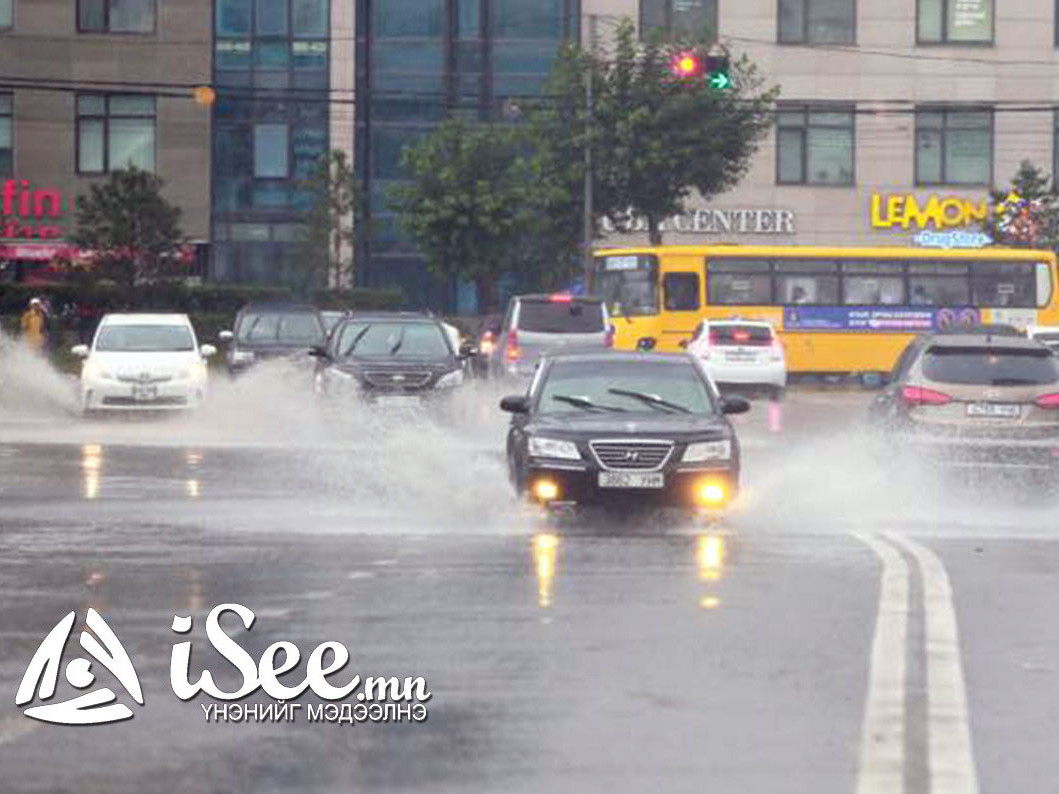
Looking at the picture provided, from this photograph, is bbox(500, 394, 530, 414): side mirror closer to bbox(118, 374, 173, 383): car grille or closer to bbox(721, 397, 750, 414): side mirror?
bbox(721, 397, 750, 414): side mirror

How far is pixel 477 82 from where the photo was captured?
245 feet

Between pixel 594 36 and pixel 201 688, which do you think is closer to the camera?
pixel 201 688

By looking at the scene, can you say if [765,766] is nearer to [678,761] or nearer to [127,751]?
[678,761]

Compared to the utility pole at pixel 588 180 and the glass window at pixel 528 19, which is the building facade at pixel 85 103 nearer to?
the glass window at pixel 528 19

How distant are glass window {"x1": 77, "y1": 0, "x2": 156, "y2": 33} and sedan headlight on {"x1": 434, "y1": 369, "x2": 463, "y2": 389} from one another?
39.7 metres

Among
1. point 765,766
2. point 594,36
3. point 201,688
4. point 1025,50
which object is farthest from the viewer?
point 1025,50

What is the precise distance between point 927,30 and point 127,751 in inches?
2632

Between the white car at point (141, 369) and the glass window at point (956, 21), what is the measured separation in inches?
1598

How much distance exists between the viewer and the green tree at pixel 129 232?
2347 inches

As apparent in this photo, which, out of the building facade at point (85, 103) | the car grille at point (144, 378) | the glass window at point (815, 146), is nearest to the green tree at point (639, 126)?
the glass window at point (815, 146)

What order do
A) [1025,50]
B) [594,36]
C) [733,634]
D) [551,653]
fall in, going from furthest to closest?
[1025,50], [594,36], [733,634], [551,653]

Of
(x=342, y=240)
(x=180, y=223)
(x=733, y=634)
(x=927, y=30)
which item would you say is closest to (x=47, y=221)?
(x=180, y=223)

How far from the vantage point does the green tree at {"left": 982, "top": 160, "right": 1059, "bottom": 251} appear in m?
67.4
